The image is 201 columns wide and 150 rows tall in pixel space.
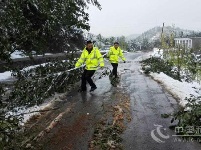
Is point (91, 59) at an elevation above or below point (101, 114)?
above

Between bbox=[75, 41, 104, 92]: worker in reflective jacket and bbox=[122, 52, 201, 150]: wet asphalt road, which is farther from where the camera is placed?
bbox=[75, 41, 104, 92]: worker in reflective jacket

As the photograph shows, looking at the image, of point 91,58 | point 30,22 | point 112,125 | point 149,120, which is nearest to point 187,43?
point 91,58

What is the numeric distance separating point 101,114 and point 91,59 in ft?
12.2

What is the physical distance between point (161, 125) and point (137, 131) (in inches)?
29.3

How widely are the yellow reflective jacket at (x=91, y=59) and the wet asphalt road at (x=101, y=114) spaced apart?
1.07 meters

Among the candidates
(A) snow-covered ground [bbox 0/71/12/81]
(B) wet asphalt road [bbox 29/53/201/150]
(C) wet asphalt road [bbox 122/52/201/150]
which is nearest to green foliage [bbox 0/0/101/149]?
(B) wet asphalt road [bbox 29/53/201/150]

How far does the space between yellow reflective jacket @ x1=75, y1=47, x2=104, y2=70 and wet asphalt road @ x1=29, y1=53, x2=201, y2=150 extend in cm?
107

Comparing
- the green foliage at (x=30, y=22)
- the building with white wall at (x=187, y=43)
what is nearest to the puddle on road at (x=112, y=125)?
the green foliage at (x=30, y=22)

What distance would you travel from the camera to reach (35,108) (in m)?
9.33

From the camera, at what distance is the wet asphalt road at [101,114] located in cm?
603

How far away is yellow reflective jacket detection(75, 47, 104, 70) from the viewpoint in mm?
11656

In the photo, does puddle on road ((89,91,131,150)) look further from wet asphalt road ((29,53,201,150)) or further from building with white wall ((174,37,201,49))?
building with white wall ((174,37,201,49))

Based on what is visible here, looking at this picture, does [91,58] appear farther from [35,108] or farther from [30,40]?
[30,40]

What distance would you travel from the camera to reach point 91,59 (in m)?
11.7
